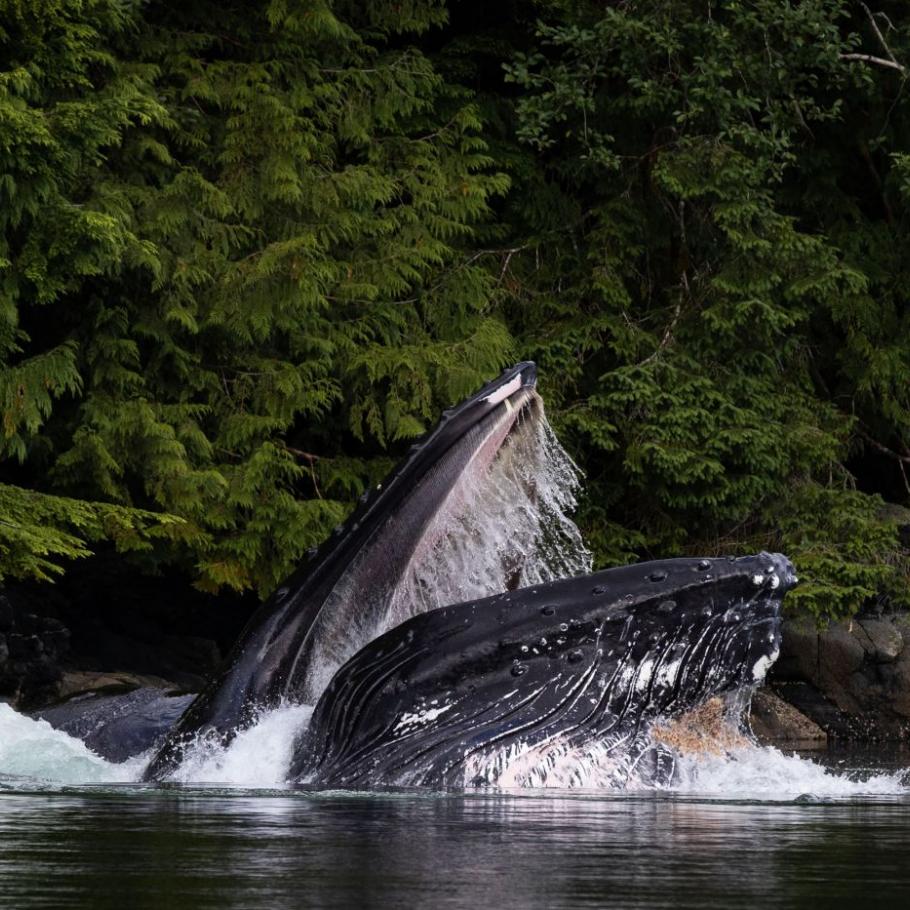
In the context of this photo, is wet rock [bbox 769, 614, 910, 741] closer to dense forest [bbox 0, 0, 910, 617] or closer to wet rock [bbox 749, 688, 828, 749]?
wet rock [bbox 749, 688, 828, 749]

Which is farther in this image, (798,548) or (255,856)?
(798,548)

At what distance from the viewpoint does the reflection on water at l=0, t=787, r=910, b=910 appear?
16.3 ft

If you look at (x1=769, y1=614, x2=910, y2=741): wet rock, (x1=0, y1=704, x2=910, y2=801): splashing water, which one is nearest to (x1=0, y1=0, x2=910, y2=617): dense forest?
(x1=769, y1=614, x2=910, y2=741): wet rock

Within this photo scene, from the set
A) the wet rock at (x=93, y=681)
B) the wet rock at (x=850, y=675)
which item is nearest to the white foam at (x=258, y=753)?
the wet rock at (x=93, y=681)

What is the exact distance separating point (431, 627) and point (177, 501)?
1185 centimetres

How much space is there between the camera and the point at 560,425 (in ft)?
73.4

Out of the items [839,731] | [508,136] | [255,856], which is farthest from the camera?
[508,136]

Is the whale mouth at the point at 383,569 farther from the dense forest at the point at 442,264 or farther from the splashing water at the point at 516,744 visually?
the dense forest at the point at 442,264

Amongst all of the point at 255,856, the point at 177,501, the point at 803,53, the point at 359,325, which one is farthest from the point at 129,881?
the point at 803,53

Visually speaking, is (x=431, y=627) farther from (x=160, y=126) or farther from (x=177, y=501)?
(x=160, y=126)

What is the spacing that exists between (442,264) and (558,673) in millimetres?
14793

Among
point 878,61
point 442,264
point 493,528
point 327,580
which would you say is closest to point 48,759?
point 327,580

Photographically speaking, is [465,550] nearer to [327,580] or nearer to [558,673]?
[327,580]

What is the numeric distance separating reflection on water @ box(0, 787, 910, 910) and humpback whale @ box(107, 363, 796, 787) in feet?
1.18
